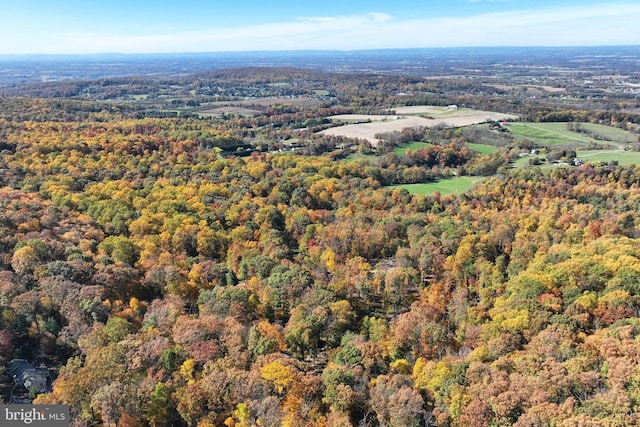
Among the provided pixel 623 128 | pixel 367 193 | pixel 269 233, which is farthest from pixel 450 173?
pixel 623 128

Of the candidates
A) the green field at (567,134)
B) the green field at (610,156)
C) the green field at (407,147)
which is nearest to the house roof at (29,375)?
the green field at (407,147)

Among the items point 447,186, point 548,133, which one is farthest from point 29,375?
point 548,133

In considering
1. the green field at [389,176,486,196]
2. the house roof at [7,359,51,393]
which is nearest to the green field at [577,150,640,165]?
the green field at [389,176,486,196]

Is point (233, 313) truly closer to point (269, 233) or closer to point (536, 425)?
point (269, 233)

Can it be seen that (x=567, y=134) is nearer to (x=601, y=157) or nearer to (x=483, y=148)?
(x=483, y=148)

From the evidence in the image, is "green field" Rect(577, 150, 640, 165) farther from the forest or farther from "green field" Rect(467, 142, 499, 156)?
"green field" Rect(467, 142, 499, 156)

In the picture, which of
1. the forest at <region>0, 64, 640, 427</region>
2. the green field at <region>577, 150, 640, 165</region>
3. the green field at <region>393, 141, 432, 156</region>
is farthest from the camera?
the green field at <region>393, 141, 432, 156</region>
